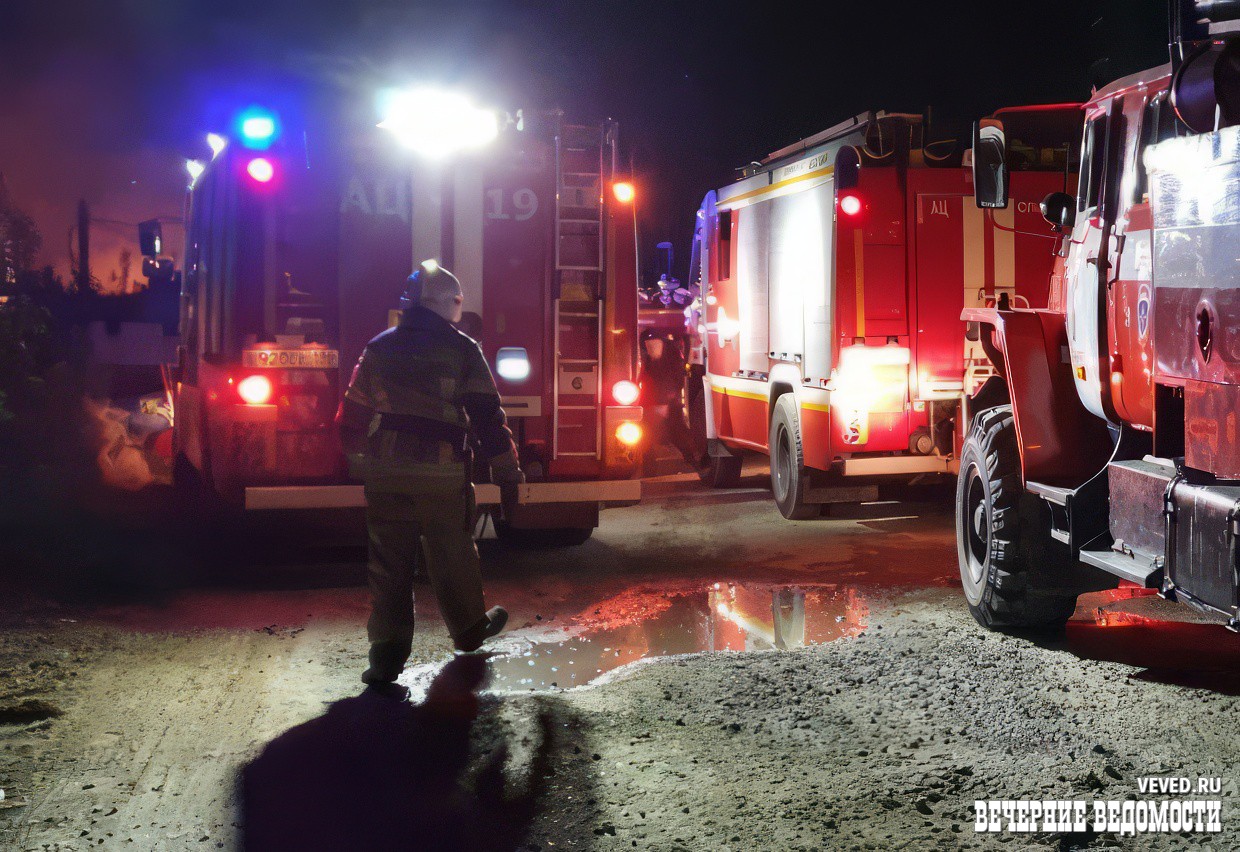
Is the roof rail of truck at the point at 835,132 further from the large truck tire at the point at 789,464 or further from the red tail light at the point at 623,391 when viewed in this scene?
the red tail light at the point at 623,391

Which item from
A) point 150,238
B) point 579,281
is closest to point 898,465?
point 579,281

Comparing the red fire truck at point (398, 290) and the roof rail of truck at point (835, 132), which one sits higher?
the roof rail of truck at point (835, 132)

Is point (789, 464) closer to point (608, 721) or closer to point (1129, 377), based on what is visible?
point (1129, 377)

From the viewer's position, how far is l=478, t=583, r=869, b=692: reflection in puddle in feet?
20.0

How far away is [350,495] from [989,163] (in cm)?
443

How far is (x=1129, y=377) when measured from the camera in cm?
559

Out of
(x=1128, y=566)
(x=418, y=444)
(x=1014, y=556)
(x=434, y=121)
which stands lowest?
(x=1014, y=556)

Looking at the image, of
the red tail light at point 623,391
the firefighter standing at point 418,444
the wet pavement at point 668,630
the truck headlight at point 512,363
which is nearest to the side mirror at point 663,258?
the red tail light at point 623,391

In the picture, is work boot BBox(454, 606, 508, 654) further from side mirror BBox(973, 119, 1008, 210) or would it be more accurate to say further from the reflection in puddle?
side mirror BBox(973, 119, 1008, 210)

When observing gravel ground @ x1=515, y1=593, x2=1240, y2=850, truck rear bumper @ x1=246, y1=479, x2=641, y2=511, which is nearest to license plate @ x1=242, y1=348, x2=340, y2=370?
truck rear bumper @ x1=246, y1=479, x2=641, y2=511

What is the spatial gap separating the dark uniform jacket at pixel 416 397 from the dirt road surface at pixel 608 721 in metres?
1.00

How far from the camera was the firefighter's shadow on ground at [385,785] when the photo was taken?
3951 millimetres

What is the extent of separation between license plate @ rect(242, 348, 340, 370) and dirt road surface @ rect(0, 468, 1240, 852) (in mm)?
1422

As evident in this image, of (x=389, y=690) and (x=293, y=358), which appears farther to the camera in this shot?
(x=293, y=358)
